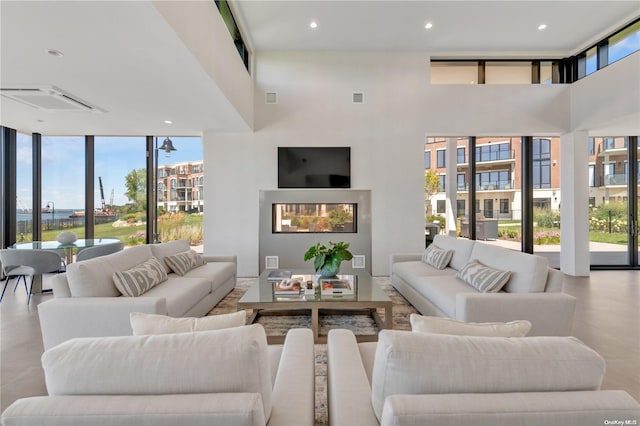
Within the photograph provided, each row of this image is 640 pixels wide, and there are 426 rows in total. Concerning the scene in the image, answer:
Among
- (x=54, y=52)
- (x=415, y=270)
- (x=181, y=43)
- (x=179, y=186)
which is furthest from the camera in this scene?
(x=179, y=186)

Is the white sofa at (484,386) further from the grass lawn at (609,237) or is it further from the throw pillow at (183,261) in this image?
the grass lawn at (609,237)

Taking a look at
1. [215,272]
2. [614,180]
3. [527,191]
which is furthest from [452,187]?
[215,272]

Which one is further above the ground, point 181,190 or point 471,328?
point 181,190

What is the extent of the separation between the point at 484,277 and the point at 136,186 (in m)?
6.22

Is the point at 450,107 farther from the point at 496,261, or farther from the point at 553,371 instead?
the point at 553,371

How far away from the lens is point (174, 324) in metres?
1.31

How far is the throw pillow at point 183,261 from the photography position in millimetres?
3779

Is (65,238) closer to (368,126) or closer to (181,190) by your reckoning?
(181,190)

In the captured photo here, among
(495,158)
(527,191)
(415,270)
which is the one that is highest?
(495,158)

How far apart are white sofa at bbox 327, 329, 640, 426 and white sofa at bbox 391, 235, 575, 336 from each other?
163 centimetres

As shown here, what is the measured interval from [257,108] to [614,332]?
571 cm

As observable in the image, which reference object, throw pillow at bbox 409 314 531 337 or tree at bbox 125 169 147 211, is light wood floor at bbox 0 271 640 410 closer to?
throw pillow at bbox 409 314 531 337

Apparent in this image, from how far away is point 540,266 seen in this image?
281 cm

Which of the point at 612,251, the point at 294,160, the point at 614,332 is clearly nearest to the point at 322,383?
the point at 614,332
